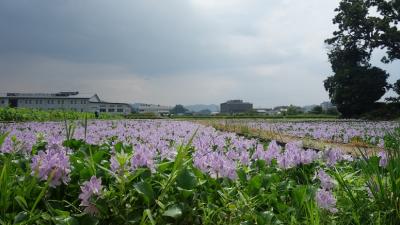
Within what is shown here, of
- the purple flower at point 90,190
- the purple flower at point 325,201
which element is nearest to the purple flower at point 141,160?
the purple flower at point 90,190

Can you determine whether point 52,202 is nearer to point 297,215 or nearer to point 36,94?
point 297,215

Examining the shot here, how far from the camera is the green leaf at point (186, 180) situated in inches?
79.0

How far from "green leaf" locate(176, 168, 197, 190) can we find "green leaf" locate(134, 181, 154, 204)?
0.57 ft

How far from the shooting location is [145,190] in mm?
1863

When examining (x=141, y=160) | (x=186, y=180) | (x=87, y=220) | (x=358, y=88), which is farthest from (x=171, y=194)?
(x=358, y=88)

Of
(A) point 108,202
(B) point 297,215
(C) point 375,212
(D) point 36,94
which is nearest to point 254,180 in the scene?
(B) point 297,215

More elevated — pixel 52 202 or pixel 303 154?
pixel 303 154

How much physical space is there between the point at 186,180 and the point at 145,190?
24 cm

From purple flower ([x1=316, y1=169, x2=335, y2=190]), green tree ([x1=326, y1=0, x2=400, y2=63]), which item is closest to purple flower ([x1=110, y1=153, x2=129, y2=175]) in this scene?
purple flower ([x1=316, y1=169, x2=335, y2=190])

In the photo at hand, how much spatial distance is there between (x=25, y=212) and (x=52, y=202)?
230 mm

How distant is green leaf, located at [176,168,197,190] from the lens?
6.58 ft

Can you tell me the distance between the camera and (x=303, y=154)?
106 inches

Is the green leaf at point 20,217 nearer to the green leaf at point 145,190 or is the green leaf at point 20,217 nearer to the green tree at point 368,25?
the green leaf at point 145,190

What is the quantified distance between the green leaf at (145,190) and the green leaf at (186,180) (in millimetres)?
174
